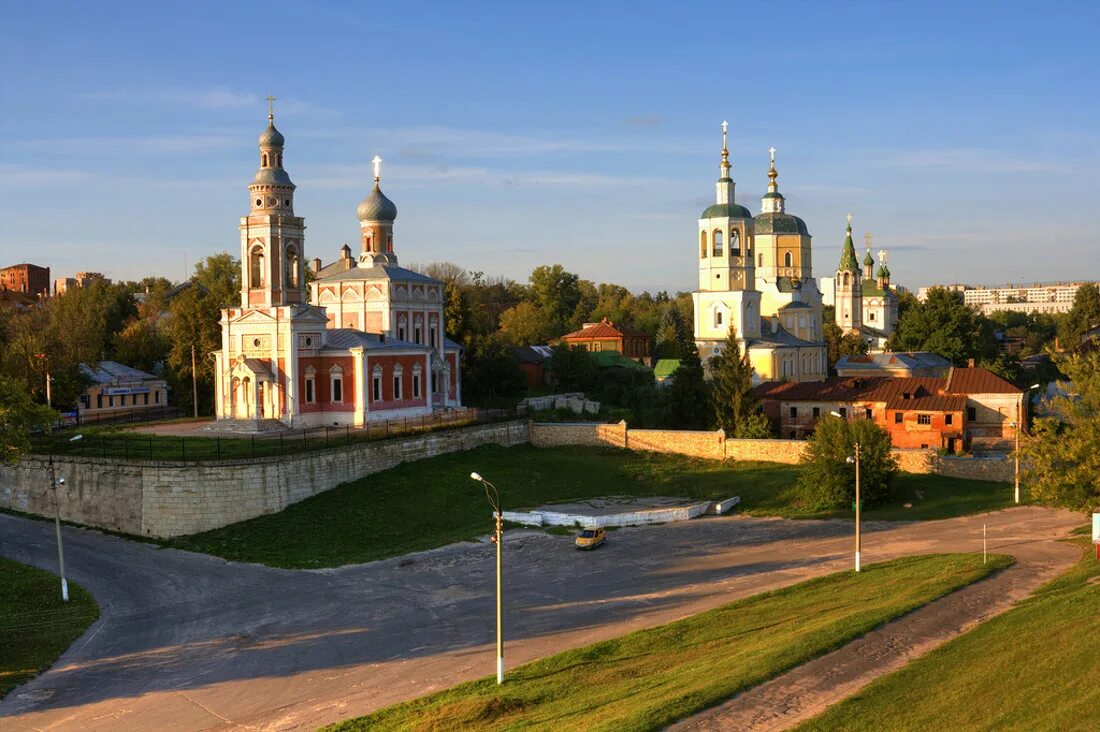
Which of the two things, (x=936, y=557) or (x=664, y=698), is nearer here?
(x=664, y=698)

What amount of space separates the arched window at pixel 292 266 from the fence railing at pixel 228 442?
263 inches

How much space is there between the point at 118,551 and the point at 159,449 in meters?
5.23

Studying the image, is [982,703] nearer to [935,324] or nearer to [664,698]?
[664,698]

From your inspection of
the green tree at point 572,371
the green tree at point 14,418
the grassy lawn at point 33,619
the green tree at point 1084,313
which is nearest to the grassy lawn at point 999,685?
the grassy lawn at point 33,619

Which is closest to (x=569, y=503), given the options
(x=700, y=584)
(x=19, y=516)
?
(x=700, y=584)

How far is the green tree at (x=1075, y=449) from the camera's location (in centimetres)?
2944

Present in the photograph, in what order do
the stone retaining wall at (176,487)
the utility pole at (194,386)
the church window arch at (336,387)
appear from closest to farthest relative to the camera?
the stone retaining wall at (176,487)
the church window arch at (336,387)
the utility pole at (194,386)

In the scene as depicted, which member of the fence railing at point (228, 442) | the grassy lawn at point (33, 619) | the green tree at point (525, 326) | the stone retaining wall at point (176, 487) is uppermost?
the green tree at point (525, 326)

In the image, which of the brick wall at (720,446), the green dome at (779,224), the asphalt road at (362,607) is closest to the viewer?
the asphalt road at (362,607)

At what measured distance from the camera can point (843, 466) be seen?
3947 cm

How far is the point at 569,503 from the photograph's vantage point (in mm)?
41719

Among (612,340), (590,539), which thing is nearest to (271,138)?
(590,539)

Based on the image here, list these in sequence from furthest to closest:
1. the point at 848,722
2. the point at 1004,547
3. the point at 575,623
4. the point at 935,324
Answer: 1. the point at 935,324
2. the point at 1004,547
3. the point at 575,623
4. the point at 848,722

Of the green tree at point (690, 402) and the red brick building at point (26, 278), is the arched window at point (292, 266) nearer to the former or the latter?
the green tree at point (690, 402)
